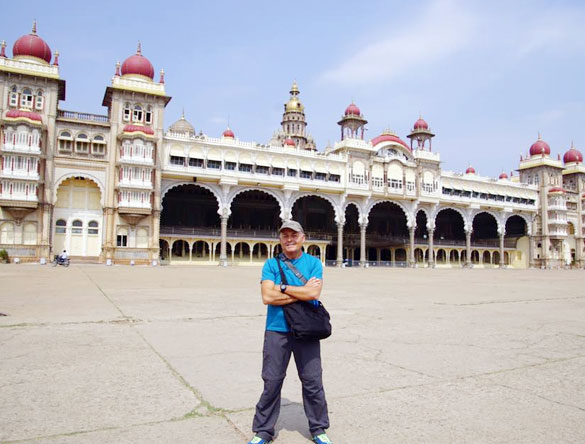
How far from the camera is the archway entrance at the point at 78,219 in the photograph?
35375 millimetres

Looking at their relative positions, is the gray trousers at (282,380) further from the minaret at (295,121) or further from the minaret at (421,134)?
the minaret at (295,121)

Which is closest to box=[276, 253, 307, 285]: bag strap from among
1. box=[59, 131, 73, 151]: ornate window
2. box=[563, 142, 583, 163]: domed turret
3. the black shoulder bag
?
the black shoulder bag

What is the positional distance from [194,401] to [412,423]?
1600mm

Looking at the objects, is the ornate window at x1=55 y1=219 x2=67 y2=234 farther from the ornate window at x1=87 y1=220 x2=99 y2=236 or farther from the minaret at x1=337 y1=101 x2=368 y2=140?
the minaret at x1=337 y1=101 x2=368 y2=140

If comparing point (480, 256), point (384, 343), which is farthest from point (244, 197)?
point (384, 343)

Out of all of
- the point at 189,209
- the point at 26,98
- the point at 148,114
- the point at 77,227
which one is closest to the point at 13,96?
the point at 26,98

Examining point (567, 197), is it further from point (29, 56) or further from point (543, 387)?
point (543, 387)

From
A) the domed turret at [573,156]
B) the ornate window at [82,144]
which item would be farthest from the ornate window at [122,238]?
the domed turret at [573,156]

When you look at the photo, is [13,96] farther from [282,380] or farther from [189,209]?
[282,380]

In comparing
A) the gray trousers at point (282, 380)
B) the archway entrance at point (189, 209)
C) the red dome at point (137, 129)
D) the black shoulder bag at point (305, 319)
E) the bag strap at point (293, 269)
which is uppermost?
the red dome at point (137, 129)

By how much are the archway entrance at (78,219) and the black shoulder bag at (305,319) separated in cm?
3561

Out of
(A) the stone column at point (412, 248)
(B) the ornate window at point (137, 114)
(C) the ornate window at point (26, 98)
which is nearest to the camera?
(C) the ornate window at point (26, 98)

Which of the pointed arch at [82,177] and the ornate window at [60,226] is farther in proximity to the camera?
the ornate window at [60,226]

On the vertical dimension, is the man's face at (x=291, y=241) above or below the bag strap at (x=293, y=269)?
above
